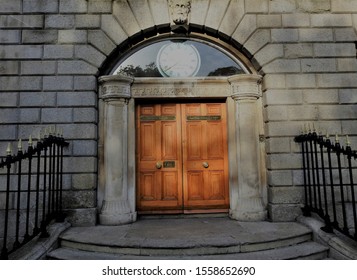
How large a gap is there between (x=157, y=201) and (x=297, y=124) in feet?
10.9

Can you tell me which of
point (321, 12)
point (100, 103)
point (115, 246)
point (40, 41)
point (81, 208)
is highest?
point (321, 12)

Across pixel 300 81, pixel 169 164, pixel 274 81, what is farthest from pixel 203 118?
pixel 300 81

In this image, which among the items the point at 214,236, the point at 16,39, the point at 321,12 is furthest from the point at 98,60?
the point at 321,12

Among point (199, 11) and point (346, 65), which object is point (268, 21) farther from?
point (346, 65)

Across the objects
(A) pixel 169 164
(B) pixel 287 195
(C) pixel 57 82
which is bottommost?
(B) pixel 287 195

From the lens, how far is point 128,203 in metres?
5.48

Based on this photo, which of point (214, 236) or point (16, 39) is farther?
point (16, 39)

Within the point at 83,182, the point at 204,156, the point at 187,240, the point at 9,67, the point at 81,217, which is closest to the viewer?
the point at 187,240

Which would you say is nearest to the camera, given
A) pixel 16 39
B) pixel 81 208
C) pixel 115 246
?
pixel 115 246

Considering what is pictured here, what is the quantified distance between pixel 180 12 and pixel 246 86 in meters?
2.10

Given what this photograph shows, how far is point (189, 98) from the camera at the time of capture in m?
5.87

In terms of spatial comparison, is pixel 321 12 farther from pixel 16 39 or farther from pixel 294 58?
pixel 16 39

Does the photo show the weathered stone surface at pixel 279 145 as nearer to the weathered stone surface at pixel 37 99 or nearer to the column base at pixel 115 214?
the column base at pixel 115 214

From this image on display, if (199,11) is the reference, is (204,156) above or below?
below
